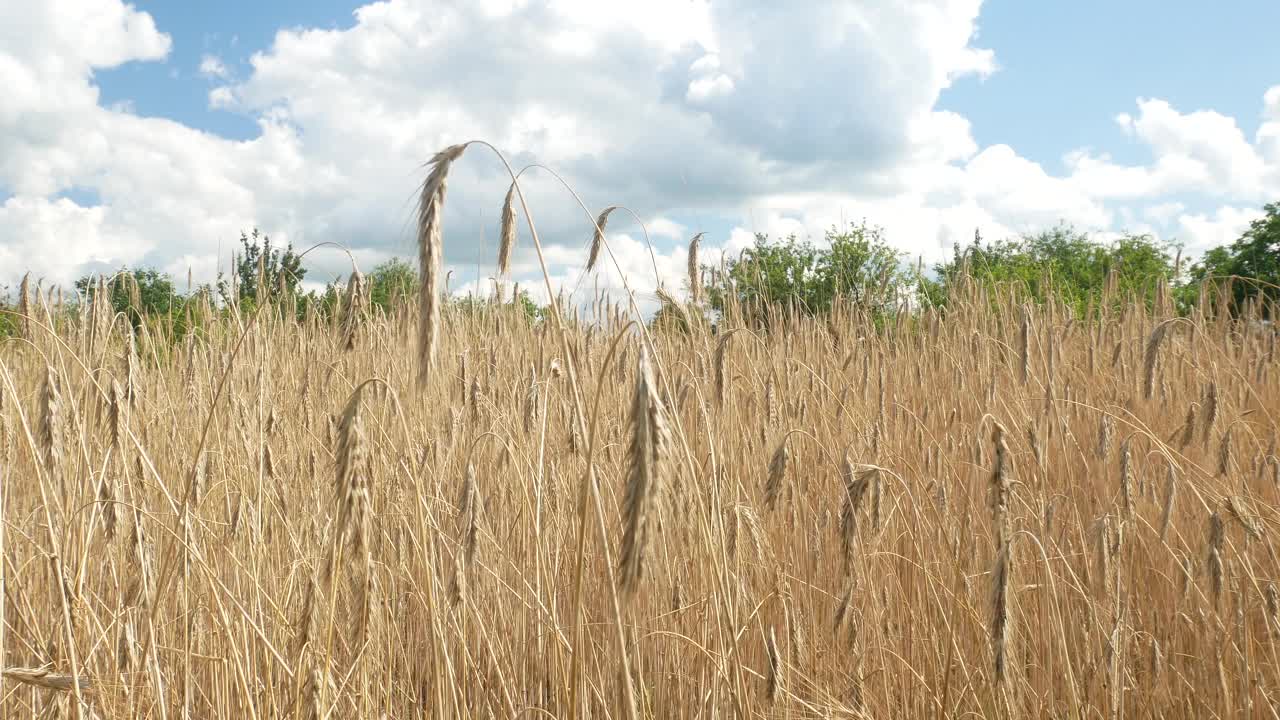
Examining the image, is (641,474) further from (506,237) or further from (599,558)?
(599,558)

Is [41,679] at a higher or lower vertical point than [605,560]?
lower

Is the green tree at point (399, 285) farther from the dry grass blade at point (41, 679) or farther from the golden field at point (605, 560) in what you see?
the dry grass blade at point (41, 679)

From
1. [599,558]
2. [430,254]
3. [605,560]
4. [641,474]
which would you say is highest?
[430,254]

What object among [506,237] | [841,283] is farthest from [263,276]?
[841,283]

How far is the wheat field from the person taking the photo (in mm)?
1454

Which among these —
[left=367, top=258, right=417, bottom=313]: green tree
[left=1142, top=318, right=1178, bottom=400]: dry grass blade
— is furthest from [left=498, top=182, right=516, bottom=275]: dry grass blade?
[left=1142, top=318, right=1178, bottom=400]: dry grass blade

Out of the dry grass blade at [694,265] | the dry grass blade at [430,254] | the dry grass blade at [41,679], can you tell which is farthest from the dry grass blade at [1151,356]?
the dry grass blade at [41,679]

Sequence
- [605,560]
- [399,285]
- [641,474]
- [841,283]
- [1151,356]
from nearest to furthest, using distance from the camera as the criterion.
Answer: [641,474]
[605,560]
[1151,356]
[399,285]
[841,283]

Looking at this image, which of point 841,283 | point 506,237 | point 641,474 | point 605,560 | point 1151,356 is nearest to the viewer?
point 641,474

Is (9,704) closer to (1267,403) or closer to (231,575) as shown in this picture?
(231,575)

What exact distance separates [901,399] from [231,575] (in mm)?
3166

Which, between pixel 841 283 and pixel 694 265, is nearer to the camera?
pixel 694 265

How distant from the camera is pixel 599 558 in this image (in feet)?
7.79

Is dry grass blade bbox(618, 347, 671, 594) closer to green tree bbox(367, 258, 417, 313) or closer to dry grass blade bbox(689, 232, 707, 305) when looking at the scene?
green tree bbox(367, 258, 417, 313)
